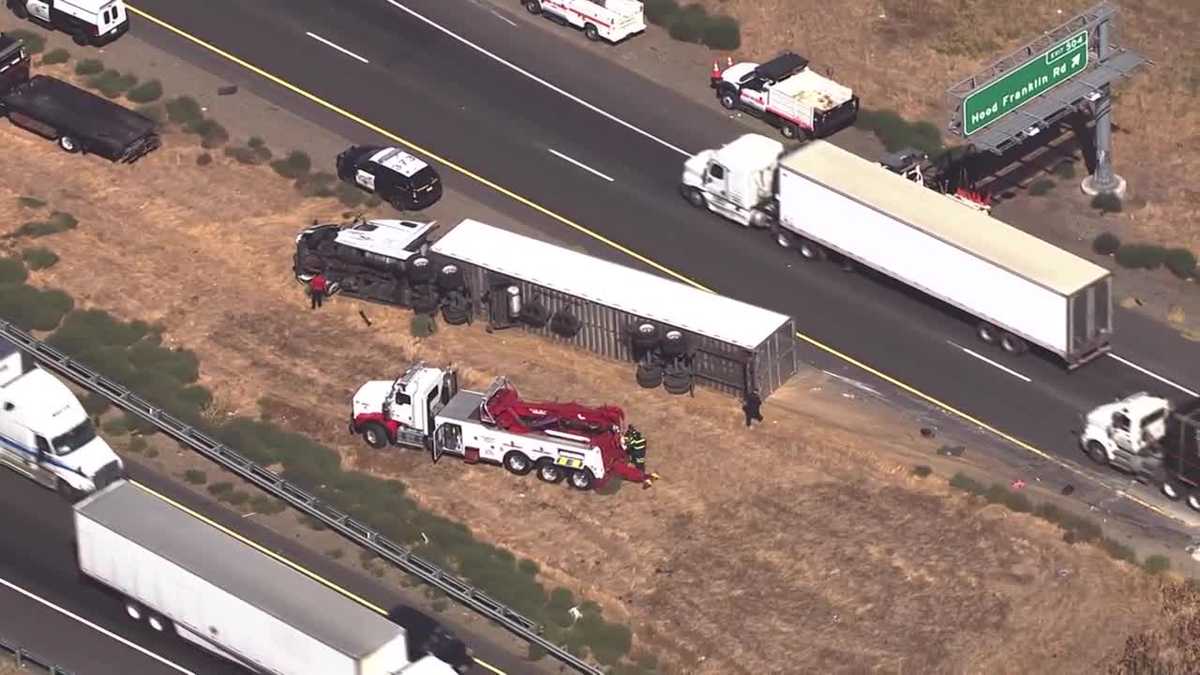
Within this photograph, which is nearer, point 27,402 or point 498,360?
point 27,402

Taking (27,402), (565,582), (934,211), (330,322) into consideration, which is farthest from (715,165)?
(27,402)

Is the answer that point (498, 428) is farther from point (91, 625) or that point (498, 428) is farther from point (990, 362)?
point (990, 362)

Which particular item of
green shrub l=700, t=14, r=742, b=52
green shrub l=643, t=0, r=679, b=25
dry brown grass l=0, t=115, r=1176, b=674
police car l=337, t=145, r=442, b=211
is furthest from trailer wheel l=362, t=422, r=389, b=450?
green shrub l=643, t=0, r=679, b=25

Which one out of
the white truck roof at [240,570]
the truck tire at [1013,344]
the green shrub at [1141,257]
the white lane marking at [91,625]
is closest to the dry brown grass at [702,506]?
the truck tire at [1013,344]

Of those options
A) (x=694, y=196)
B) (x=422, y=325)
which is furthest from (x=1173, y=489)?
(x=422, y=325)

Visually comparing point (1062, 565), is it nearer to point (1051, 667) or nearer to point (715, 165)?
point (1051, 667)

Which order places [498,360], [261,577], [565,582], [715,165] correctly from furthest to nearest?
1. [715,165]
2. [498,360]
3. [565,582]
4. [261,577]

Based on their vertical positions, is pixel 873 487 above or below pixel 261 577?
below
